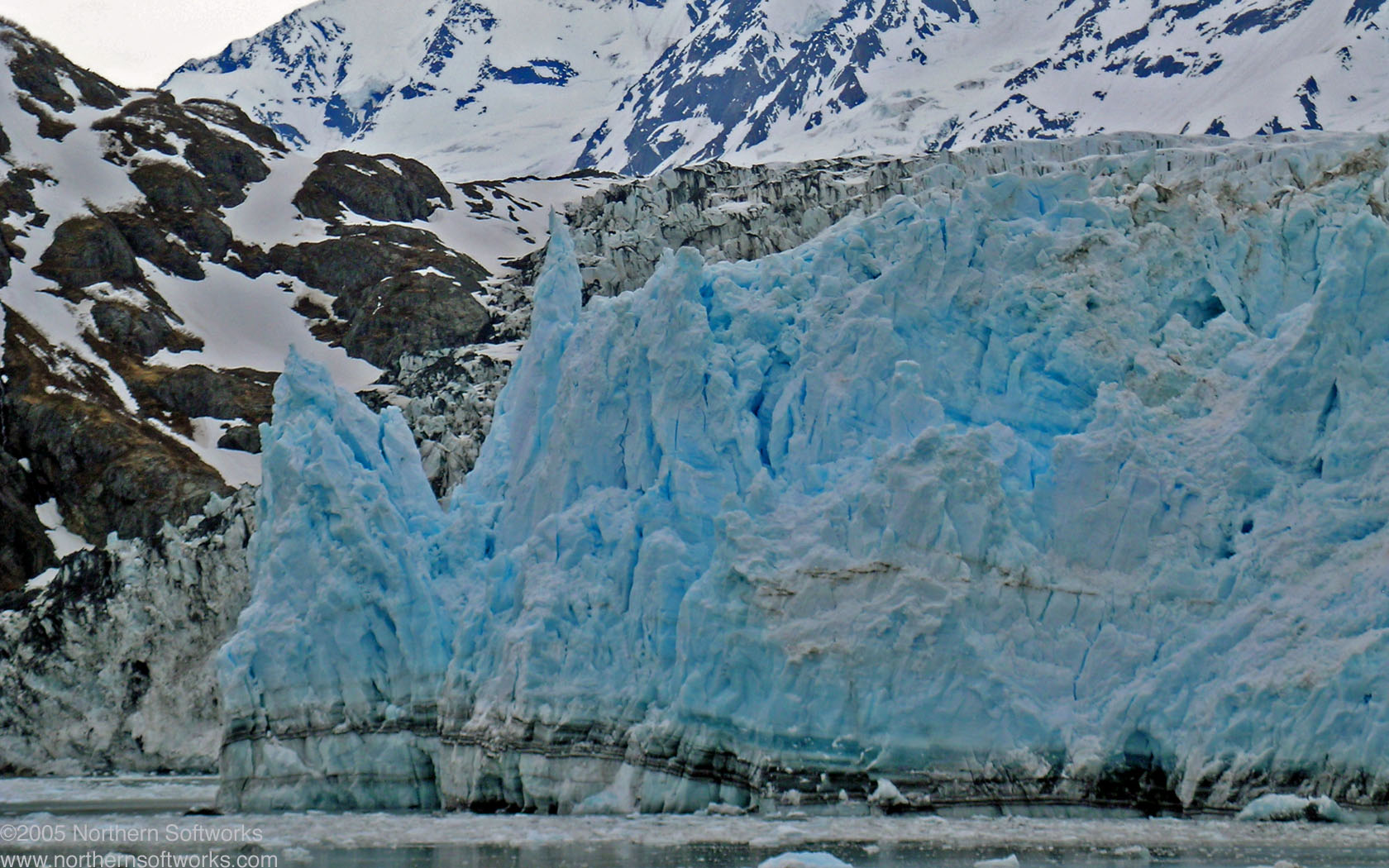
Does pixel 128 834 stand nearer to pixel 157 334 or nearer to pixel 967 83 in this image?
pixel 157 334

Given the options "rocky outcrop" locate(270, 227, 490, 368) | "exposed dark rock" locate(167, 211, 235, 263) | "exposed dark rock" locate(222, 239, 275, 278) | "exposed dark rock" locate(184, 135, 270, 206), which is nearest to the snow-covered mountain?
"exposed dark rock" locate(184, 135, 270, 206)

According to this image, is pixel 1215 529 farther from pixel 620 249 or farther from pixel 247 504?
pixel 620 249

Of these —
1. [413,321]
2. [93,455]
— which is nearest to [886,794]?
[93,455]

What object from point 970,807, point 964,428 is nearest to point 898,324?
point 964,428

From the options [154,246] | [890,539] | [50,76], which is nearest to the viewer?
[890,539]

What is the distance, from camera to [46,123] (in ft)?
287

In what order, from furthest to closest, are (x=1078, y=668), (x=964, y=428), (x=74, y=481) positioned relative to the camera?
(x=74, y=481) < (x=964, y=428) < (x=1078, y=668)

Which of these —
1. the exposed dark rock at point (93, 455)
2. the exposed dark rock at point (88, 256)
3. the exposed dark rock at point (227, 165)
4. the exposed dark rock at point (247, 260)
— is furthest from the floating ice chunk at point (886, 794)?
the exposed dark rock at point (227, 165)

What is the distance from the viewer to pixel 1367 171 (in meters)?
25.2

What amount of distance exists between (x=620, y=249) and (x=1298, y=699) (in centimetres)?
4387

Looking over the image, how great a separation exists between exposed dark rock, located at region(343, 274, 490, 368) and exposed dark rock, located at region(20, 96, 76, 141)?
23.2m

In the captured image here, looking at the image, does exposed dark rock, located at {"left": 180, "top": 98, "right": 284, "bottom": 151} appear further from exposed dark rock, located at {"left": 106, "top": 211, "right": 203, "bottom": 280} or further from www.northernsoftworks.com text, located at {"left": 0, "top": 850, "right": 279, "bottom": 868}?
www.northernsoftworks.com text, located at {"left": 0, "top": 850, "right": 279, "bottom": 868}

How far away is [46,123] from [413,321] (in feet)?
96.6

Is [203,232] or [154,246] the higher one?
[203,232]
